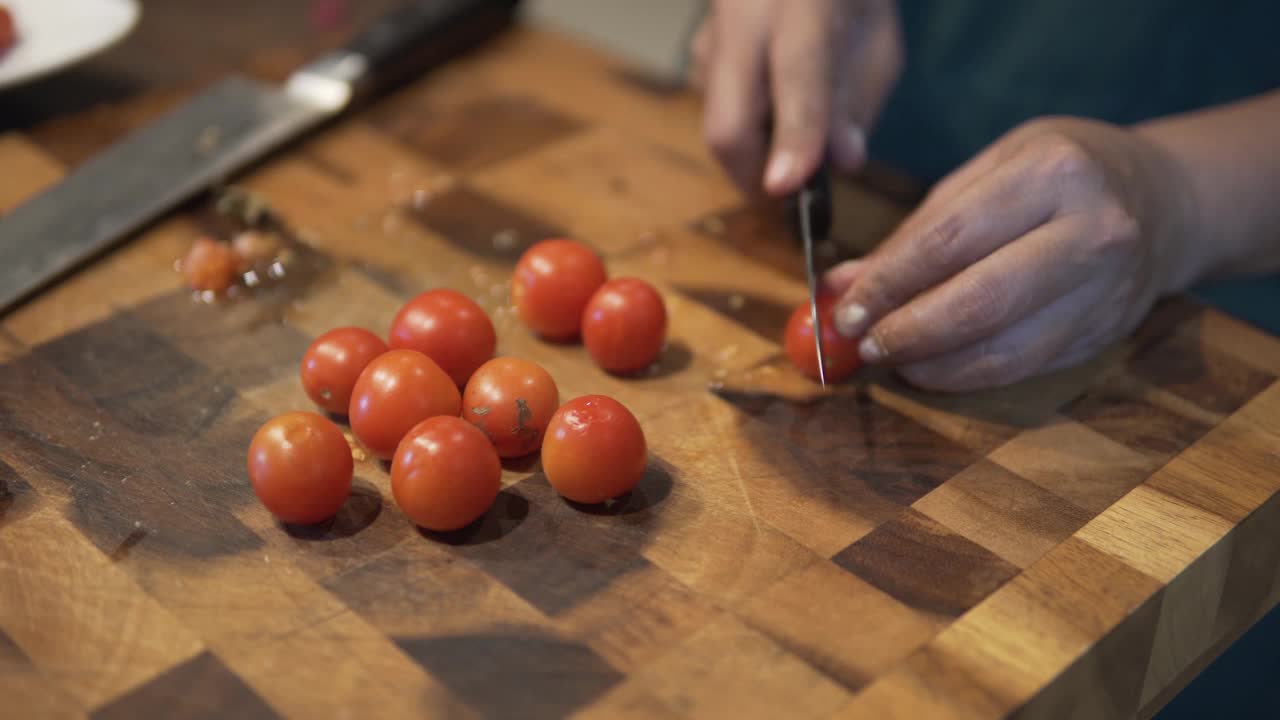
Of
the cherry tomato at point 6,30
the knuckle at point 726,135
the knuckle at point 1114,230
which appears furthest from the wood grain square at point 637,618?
the cherry tomato at point 6,30

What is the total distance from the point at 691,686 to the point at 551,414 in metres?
0.34

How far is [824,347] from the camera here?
4.17 feet

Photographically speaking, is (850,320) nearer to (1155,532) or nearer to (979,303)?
(979,303)

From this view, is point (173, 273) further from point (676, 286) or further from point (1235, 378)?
point (1235, 378)

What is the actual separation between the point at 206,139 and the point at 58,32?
1.07 ft

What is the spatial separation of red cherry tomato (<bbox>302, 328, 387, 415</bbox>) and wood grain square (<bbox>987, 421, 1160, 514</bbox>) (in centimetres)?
64

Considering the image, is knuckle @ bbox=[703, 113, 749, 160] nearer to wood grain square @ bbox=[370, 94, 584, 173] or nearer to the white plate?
wood grain square @ bbox=[370, 94, 584, 173]

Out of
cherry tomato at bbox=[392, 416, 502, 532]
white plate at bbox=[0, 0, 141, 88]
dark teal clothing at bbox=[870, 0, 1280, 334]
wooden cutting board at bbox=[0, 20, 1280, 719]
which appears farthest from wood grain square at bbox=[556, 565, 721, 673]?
white plate at bbox=[0, 0, 141, 88]

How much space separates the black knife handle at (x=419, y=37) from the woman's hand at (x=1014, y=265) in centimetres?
87

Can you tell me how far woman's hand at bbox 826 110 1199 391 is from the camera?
121 cm

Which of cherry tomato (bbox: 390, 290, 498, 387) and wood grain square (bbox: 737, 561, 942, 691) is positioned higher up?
cherry tomato (bbox: 390, 290, 498, 387)

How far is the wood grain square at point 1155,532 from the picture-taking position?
3.40 ft

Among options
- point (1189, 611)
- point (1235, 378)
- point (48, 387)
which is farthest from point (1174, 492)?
point (48, 387)

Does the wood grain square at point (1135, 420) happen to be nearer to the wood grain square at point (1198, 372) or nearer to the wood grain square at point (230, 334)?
the wood grain square at point (1198, 372)
